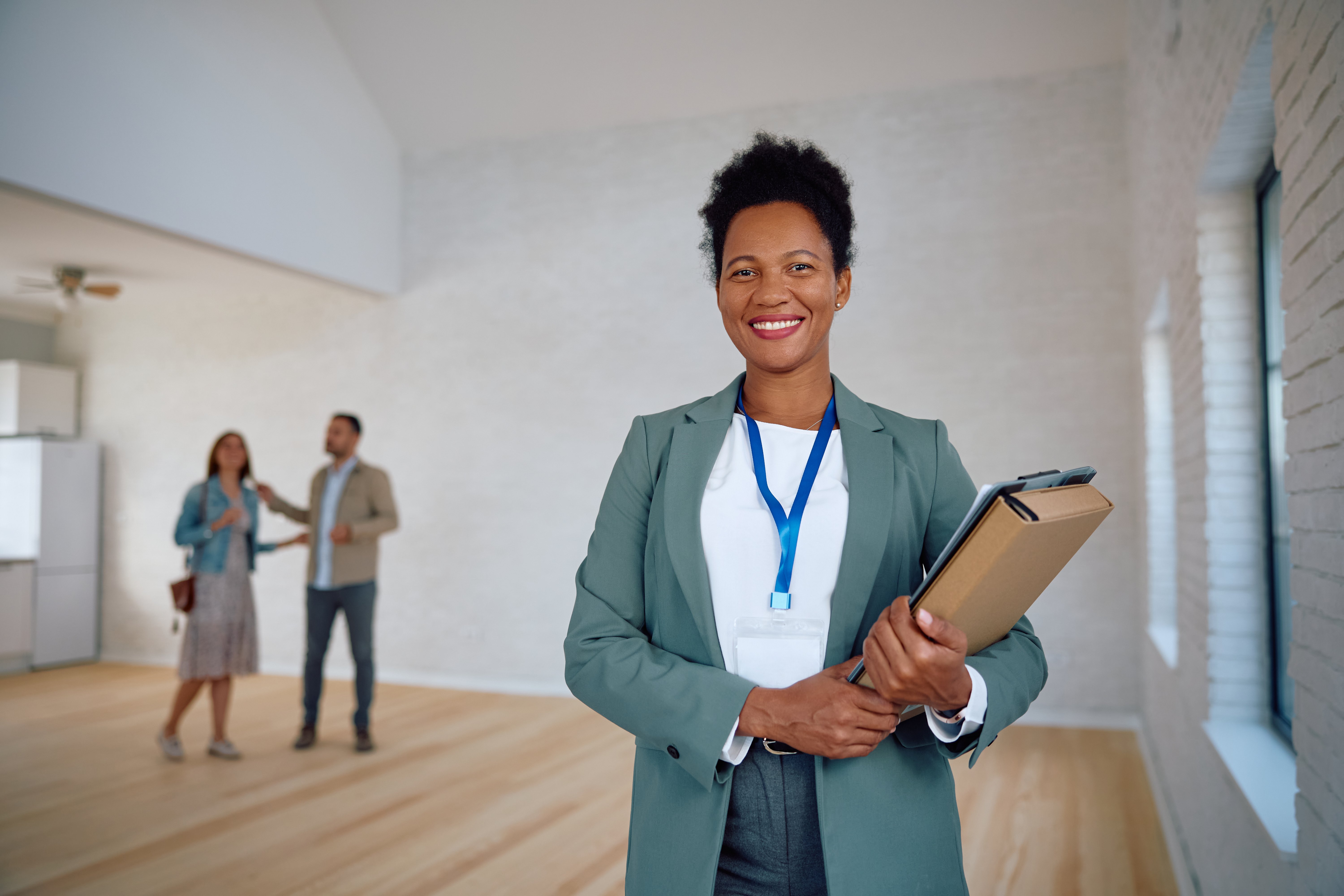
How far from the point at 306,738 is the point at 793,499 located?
4653 millimetres

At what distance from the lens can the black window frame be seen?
8.77ft

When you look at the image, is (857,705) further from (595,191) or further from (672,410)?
(595,191)

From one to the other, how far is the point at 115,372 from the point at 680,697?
9.00 meters

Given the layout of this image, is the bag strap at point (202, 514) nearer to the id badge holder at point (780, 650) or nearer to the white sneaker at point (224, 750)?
the white sneaker at point (224, 750)

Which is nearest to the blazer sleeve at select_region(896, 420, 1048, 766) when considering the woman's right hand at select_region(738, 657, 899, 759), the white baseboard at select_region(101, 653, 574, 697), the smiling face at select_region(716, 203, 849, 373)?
the woman's right hand at select_region(738, 657, 899, 759)

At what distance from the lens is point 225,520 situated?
4.75m

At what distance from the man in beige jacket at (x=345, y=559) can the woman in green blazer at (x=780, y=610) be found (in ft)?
13.7

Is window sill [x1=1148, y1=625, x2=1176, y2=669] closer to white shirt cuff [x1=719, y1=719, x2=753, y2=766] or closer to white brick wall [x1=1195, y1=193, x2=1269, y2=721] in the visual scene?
white brick wall [x1=1195, y1=193, x2=1269, y2=721]

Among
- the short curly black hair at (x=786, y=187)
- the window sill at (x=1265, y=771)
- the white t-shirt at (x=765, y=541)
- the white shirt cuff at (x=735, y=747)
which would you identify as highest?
the short curly black hair at (x=786, y=187)

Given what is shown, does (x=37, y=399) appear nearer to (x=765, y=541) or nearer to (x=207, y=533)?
(x=207, y=533)

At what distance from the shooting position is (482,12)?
20.5 feet

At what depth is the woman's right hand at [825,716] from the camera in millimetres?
941

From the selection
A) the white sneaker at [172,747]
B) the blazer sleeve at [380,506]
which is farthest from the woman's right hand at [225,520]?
the white sneaker at [172,747]

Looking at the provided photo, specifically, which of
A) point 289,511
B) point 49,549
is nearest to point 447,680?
point 289,511
